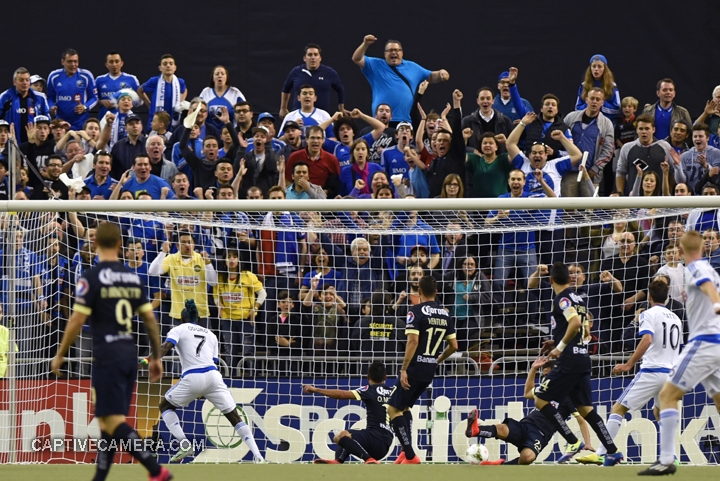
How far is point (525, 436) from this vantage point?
11898 millimetres

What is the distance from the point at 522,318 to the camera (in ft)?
44.0

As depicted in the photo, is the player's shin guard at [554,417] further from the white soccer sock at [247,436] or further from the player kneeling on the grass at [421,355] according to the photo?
the white soccer sock at [247,436]

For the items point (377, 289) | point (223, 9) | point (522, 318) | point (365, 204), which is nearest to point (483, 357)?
point (522, 318)

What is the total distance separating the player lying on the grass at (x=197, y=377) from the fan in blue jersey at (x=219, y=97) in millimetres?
4796

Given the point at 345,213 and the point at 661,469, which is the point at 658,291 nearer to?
the point at 661,469

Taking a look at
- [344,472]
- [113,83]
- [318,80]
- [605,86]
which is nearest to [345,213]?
[318,80]

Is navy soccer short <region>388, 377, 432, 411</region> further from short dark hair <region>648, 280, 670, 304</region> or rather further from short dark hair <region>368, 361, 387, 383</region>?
short dark hair <region>648, 280, 670, 304</region>

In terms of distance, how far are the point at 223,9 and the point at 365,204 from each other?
33.1ft

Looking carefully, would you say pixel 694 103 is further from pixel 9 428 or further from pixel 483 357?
pixel 9 428

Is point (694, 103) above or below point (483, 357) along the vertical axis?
above

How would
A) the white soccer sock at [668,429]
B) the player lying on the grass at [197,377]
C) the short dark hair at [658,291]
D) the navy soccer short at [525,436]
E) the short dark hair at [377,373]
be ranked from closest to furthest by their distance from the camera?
the white soccer sock at [668,429] → the short dark hair at [658,291] → the navy soccer short at [525,436] → the player lying on the grass at [197,377] → the short dark hair at [377,373]

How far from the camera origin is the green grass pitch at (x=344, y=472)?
30.9ft

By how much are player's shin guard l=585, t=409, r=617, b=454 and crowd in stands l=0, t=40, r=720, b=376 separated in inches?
63.8

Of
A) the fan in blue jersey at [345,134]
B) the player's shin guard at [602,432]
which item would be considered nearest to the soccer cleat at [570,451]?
the player's shin guard at [602,432]
